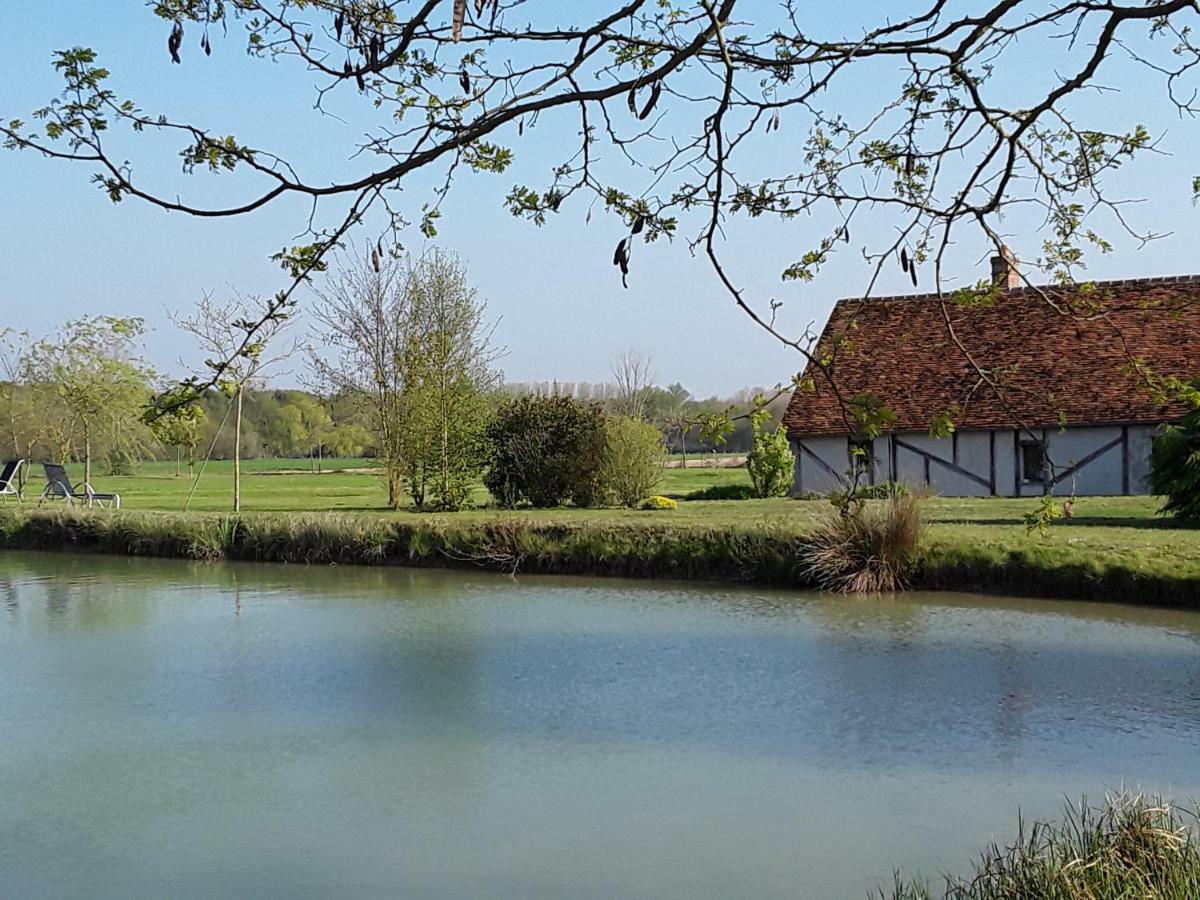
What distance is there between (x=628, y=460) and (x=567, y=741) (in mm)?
13470

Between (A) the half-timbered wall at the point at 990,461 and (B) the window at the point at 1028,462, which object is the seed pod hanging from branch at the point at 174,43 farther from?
(B) the window at the point at 1028,462

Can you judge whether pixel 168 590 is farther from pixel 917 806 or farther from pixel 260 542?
pixel 917 806

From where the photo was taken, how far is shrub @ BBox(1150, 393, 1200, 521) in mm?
12906

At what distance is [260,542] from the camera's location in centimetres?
1497

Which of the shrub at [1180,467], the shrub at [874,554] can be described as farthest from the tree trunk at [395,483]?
the shrub at [1180,467]

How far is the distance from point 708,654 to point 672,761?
267 cm

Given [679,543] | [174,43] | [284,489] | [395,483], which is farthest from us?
[284,489]

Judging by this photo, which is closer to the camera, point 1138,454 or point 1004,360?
point 1138,454

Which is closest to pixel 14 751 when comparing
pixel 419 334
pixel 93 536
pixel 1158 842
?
pixel 1158 842

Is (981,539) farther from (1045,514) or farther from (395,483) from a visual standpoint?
(395,483)

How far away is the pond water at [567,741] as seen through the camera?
4.71 metres

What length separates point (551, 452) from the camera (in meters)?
19.8

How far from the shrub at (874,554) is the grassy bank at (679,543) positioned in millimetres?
187

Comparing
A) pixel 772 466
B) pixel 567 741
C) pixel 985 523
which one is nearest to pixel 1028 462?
pixel 772 466
